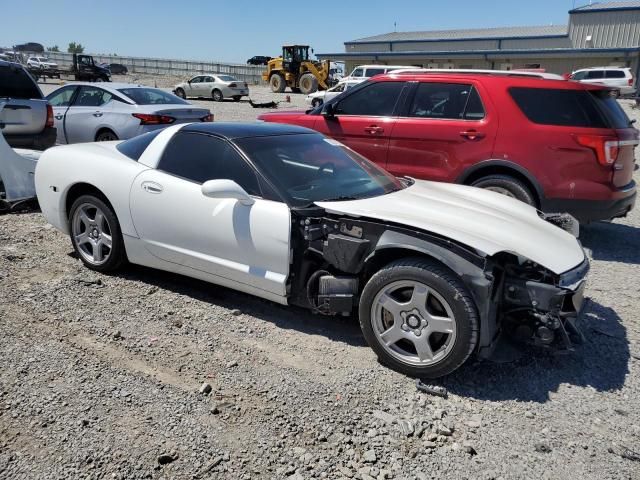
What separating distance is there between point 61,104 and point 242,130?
762 cm

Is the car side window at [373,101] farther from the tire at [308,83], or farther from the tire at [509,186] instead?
the tire at [308,83]

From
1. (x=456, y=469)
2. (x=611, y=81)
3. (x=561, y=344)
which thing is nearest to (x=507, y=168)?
(x=561, y=344)

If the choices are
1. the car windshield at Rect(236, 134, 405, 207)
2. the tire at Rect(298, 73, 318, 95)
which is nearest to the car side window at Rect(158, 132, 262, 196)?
the car windshield at Rect(236, 134, 405, 207)

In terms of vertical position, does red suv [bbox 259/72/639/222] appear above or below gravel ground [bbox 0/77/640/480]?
above

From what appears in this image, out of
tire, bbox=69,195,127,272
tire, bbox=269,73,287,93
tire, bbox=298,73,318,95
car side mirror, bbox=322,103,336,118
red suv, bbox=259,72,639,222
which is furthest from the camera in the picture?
tire, bbox=269,73,287,93

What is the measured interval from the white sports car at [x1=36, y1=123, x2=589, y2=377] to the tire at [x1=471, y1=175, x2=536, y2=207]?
167 cm

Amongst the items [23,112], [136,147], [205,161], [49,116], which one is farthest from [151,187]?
[49,116]

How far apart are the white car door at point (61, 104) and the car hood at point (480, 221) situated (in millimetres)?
8406

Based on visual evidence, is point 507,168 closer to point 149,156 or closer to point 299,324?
point 299,324

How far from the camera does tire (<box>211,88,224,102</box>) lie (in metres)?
28.0

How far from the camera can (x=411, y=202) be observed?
3840 mm

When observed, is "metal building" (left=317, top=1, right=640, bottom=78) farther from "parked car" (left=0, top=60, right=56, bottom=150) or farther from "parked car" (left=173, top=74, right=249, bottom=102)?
"parked car" (left=0, top=60, right=56, bottom=150)

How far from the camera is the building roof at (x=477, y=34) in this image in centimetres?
4672

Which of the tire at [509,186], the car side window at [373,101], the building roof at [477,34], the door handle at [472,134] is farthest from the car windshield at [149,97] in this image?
the building roof at [477,34]
